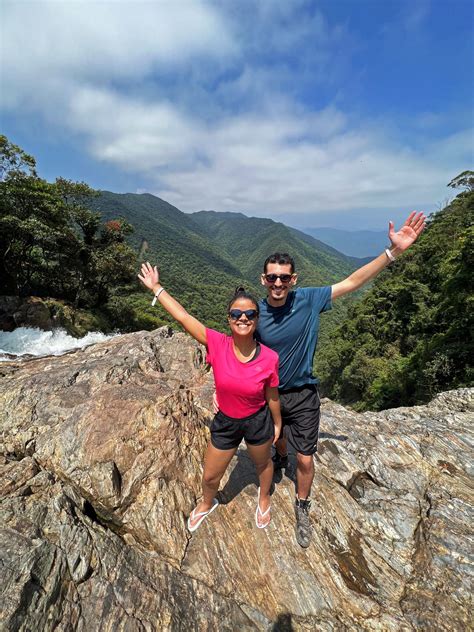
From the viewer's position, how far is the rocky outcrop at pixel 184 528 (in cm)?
307

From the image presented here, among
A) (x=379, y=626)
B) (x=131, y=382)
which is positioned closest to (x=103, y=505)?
(x=131, y=382)

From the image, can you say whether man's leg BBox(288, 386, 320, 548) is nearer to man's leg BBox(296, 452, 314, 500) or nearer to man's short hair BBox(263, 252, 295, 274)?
man's leg BBox(296, 452, 314, 500)

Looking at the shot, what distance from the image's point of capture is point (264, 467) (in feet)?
12.3

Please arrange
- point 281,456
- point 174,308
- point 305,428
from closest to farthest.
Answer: point 174,308, point 305,428, point 281,456

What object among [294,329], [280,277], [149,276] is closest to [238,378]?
[294,329]

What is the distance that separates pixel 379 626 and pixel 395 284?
36.6 m

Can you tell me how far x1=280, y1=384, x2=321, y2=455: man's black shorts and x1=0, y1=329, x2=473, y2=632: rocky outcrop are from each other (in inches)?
59.6

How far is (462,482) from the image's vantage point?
582 centimetres

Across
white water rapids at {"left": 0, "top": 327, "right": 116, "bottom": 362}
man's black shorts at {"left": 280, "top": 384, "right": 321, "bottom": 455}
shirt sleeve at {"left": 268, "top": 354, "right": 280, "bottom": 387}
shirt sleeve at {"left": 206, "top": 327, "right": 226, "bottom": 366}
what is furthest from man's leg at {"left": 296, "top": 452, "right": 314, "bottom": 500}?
white water rapids at {"left": 0, "top": 327, "right": 116, "bottom": 362}

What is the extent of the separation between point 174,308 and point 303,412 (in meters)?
2.27

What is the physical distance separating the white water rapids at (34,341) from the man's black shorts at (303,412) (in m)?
14.7

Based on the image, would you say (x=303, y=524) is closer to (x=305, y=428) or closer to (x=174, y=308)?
(x=305, y=428)

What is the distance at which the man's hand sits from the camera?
357 centimetres

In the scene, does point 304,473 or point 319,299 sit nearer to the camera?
point 319,299
